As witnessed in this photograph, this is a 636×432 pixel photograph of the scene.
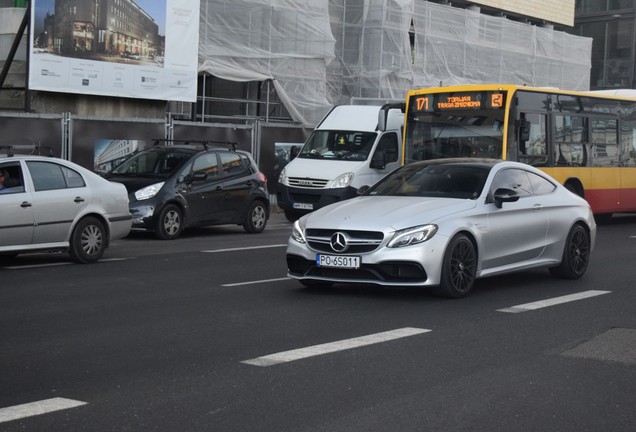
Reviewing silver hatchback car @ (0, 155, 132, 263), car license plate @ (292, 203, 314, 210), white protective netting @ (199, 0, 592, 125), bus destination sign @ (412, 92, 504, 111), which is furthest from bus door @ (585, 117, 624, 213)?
silver hatchback car @ (0, 155, 132, 263)

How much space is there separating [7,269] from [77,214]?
128cm

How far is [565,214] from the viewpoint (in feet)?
41.8

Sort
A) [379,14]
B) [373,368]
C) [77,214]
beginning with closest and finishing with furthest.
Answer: [373,368] < [77,214] < [379,14]

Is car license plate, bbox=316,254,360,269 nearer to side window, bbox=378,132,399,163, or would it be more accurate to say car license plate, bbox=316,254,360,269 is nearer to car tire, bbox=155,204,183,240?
car tire, bbox=155,204,183,240

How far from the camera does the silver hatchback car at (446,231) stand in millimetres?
10586

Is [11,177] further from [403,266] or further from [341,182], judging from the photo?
[341,182]

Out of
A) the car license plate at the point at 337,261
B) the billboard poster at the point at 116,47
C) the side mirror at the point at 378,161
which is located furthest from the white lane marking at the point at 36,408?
the billboard poster at the point at 116,47

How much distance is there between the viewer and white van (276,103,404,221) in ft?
74.1

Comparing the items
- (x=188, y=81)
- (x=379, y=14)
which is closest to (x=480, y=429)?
(x=188, y=81)

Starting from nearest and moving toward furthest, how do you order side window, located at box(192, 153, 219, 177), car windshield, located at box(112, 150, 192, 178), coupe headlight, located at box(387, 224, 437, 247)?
coupe headlight, located at box(387, 224, 437, 247) → car windshield, located at box(112, 150, 192, 178) → side window, located at box(192, 153, 219, 177)

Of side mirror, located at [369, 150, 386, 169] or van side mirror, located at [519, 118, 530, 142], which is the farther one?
side mirror, located at [369, 150, 386, 169]

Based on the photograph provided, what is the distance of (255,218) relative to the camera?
20.4 meters

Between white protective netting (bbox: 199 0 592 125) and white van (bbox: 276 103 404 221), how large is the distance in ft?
18.3

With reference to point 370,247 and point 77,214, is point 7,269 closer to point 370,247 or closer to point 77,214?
point 77,214
